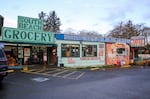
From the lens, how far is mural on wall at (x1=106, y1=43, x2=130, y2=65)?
2900 cm

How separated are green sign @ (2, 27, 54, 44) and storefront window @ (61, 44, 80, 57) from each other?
1739 millimetres

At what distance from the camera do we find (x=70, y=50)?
2466 centimetres

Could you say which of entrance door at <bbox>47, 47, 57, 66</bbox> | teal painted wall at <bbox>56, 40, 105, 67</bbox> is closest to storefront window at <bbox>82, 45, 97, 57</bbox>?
teal painted wall at <bbox>56, 40, 105, 67</bbox>

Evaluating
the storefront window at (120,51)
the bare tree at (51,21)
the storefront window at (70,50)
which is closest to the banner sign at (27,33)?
the storefront window at (70,50)

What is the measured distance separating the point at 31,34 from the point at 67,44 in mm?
4387

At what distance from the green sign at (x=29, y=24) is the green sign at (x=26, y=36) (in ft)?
2.15

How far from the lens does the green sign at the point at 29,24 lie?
848 inches

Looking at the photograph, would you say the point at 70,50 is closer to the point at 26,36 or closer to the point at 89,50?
the point at 89,50

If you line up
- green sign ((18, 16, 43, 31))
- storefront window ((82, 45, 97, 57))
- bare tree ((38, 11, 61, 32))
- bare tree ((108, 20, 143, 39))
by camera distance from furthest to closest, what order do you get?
bare tree ((38, 11, 61, 32)), bare tree ((108, 20, 143, 39)), storefront window ((82, 45, 97, 57)), green sign ((18, 16, 43, 31))

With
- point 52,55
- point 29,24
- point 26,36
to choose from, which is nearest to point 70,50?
point 52,55

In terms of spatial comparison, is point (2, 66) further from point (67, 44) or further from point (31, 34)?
point (67, 44)

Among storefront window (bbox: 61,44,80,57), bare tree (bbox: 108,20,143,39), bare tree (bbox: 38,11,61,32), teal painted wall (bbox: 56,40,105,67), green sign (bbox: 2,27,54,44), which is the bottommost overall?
teal painted wall (bbox: 56,40,105,67)

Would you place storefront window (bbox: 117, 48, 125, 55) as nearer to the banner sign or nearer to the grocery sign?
the grocery sign

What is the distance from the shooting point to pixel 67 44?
2430cm
